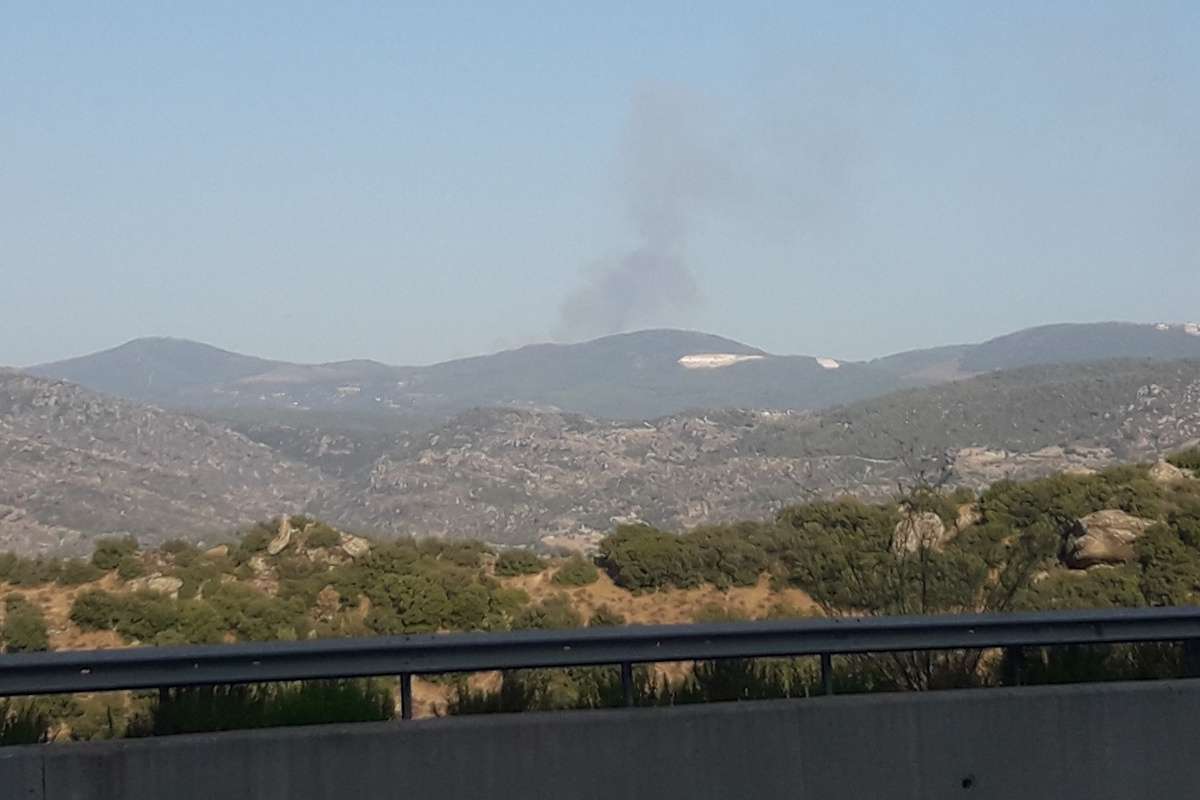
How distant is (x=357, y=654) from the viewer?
717 centimetres

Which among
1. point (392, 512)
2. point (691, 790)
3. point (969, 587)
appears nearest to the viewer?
point (691, 790)

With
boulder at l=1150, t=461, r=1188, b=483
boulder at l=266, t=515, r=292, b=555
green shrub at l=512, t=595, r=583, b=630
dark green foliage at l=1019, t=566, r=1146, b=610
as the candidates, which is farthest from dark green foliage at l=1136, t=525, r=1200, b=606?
boulder at l=266, t=515, r=292, b=555

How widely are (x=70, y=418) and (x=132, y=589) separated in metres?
145

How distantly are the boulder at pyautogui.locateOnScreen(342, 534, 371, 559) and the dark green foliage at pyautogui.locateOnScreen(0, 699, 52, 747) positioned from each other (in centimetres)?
1725

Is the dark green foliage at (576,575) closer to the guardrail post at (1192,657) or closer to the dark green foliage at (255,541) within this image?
the dark green foliage at (255,541)

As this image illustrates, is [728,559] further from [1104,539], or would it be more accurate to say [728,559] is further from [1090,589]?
[1090,589]

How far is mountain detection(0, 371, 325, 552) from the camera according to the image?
92.9 metres

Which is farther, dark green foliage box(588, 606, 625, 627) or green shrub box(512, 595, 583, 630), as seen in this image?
dark green foliage box(588, 606, 625, 627)

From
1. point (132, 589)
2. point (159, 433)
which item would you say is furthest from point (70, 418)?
point (132, 589)

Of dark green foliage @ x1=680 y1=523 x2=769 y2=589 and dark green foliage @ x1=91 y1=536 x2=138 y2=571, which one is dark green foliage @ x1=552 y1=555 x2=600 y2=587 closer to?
dark green foliage @ x1=680 y1=523 x2=769 y2=589

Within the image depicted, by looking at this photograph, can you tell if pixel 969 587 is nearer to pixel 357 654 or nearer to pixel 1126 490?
pixel 357 654

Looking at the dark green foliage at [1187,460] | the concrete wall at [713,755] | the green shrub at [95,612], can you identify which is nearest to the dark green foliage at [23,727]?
the concrete wall at [713,755]

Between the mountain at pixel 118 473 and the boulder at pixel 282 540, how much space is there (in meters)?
31.1

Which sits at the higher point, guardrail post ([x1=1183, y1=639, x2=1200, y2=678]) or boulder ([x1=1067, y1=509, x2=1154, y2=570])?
guardrail post ([x1=1183, y1=639, x2=1200, y2=678])
